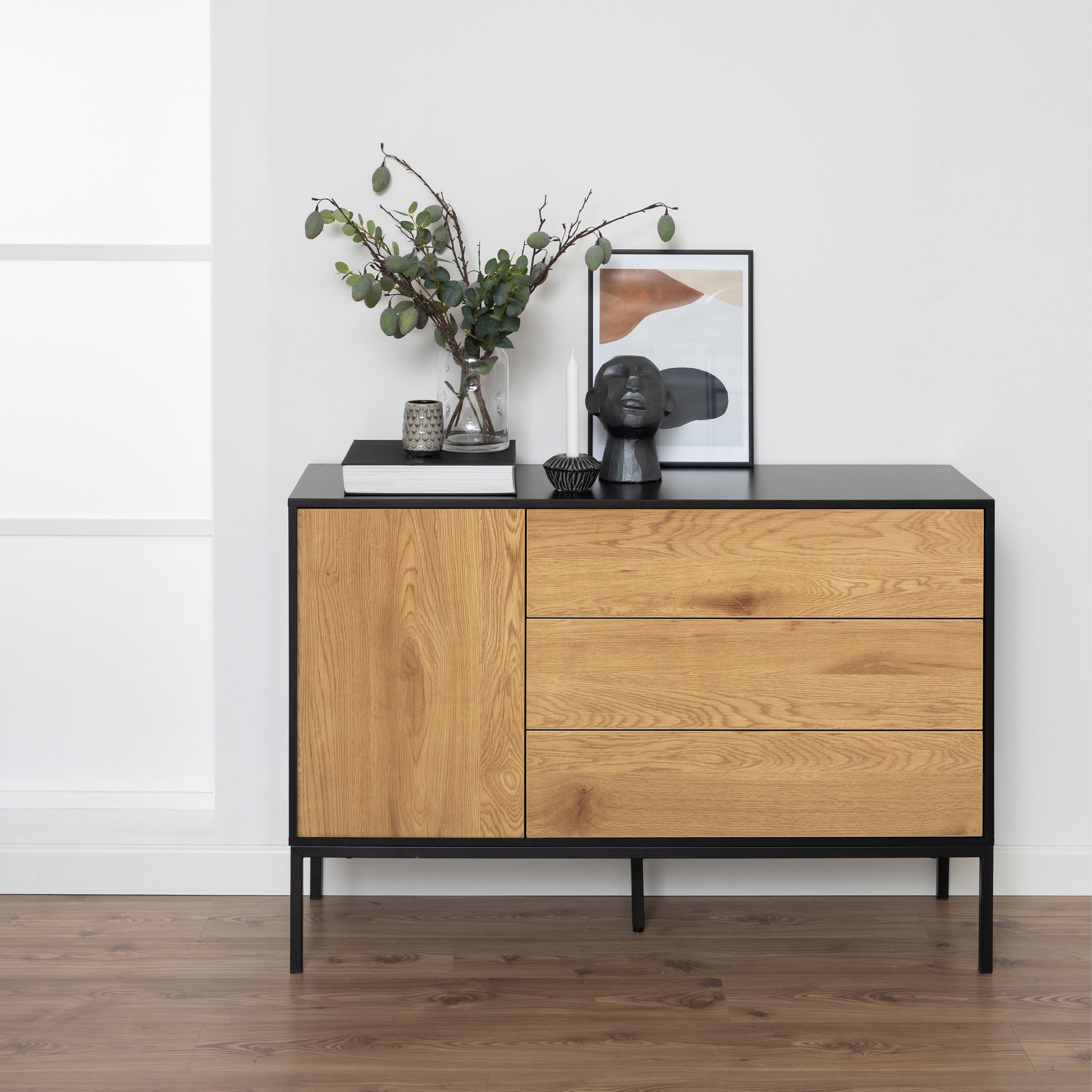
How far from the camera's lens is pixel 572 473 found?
2.21 meters

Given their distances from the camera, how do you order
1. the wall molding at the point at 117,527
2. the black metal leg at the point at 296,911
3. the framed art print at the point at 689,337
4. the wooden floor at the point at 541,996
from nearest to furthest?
the wooden floor at the point at 541,996
the black metal leg at the point at 296,911
the framed art print at the point at 689,337
the wall molding at the point at 117,527

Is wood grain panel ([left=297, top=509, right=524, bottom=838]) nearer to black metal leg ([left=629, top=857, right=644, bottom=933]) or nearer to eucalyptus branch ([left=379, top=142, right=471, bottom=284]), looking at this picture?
black metal leg ([left=629, top=857, right=644, bottom=933])

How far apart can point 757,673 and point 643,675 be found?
0.68 ft

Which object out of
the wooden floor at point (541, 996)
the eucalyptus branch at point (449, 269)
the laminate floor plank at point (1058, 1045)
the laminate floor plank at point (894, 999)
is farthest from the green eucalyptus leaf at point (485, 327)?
the laminate floor plank at point (1058, 1045)

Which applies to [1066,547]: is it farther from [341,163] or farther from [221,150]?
[221,150]

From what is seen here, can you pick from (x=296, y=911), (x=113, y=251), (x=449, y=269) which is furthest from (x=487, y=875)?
(x=113, y=251)

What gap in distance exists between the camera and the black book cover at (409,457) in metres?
2.18

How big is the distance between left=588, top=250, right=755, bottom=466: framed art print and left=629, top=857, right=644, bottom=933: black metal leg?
0.82 meters

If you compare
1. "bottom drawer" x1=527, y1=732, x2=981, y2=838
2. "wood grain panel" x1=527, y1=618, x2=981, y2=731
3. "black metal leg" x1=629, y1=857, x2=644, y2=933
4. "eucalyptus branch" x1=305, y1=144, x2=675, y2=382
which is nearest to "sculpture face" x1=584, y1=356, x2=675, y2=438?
"eucalyptus branch" x1=305, y1=144, x2=675, y2=382

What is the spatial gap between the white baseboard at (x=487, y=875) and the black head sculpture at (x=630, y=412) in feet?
2.88

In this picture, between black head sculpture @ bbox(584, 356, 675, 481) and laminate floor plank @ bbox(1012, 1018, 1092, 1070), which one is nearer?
laminate floor plank @ bbox(1012, 1018, 1092, 1070)

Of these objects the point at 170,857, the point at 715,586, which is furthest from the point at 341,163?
the point at 170,857

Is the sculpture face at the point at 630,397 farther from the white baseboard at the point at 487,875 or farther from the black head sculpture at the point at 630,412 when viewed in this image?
the white baseboard at the point at 487,875

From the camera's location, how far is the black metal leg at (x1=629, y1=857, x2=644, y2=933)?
95.0 inches
